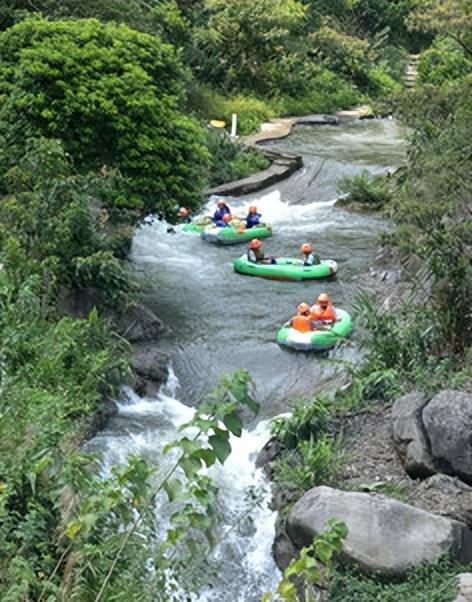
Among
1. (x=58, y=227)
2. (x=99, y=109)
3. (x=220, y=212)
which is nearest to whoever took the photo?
(x=58, y=227)

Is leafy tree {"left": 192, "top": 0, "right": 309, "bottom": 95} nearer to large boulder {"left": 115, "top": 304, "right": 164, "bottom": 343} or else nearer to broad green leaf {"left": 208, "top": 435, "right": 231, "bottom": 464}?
large boulder {"left": 115, "top": 304, "right": 164, "bottom": 343}

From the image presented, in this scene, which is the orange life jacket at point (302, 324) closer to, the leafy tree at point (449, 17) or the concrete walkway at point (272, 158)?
the leafy tree at point (449, 17)

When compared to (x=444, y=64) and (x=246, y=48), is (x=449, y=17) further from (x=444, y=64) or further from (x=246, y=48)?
(x=246, y=48)

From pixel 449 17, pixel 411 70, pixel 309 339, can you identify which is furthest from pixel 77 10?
pixel 411 70

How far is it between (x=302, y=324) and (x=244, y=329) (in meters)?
0.97

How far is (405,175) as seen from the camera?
1423 cm

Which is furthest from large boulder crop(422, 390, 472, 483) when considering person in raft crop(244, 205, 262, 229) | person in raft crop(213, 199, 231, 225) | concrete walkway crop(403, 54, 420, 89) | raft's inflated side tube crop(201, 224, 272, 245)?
concrete walkway crop(403, 54, 420, 89)

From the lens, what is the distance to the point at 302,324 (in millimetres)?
10828

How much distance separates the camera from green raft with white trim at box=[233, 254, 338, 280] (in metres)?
13.4

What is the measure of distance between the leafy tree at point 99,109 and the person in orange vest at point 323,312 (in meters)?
2.09

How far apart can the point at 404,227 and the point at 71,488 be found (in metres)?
6.97

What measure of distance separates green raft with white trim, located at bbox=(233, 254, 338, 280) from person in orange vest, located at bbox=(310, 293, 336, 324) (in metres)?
2.03

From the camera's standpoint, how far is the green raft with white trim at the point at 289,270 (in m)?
13.4

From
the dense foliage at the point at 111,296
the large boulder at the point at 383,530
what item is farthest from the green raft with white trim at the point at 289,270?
the large boulder at the point at 383,530
